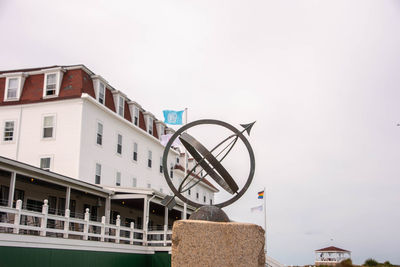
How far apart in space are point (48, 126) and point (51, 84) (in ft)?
9.41

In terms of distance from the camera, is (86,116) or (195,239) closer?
(195,239)

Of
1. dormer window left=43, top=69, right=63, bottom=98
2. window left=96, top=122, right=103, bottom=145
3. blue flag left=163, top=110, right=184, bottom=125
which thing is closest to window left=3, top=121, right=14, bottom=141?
dormer window left=43, top=69, right=63, bottom=98

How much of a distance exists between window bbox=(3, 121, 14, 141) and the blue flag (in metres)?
9.81

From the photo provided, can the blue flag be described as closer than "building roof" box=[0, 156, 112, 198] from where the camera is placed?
No

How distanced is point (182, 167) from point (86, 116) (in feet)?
60.0

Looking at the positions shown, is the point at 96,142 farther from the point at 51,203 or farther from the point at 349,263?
the point at 349,263

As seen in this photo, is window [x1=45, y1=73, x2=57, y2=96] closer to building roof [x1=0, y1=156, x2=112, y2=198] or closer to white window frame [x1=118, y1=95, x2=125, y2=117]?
white window frame [x1=118, y1=95, x2=125, y2=117]

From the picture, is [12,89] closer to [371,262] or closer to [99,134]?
[99,134]

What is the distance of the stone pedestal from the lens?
26.8 feet

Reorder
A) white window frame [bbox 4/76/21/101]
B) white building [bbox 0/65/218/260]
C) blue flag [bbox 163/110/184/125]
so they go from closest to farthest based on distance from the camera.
→ white building [bbox 0/65/218/260], white window frame [bbox 4/76/21/101], blue flag [bbox 163/110/184/125]

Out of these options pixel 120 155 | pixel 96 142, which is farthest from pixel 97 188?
pixel 120 155

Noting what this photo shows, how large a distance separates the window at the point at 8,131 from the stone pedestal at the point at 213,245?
2295 centimetres

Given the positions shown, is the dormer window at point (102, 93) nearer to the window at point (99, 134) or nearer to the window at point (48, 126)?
the window at point (99, 134)

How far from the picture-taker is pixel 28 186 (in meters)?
23.3
